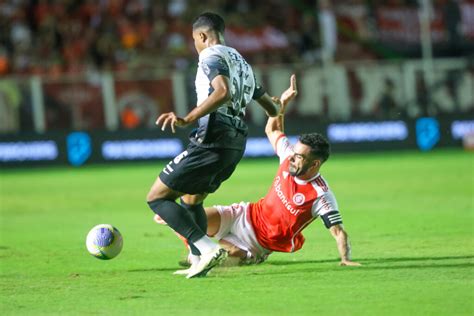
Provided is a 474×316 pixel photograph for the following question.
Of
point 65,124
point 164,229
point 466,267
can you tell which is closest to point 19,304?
point 466,267

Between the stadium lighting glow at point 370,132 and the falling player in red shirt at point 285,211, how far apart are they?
55.8 feet

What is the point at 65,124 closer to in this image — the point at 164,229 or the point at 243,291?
the point at 164,229

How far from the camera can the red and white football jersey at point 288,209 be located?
959 cm

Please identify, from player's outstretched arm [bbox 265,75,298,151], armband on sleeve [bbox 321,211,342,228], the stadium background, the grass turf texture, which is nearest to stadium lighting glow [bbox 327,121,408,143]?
the stadium background

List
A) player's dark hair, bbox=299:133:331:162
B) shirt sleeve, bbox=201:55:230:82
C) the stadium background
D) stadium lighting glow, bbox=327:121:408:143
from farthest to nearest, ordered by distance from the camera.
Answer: stadium lighting glow, bbox=327:121:408:143 < the stadium background < player's dark hair, bbox=299:133:331:162 < shirt sleeve, bbox=201:55:230:82

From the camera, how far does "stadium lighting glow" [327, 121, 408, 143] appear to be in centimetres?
2717

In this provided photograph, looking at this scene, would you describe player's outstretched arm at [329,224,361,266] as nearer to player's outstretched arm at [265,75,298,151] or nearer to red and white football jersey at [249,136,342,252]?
red and white football jersey at [249,136,342,252]

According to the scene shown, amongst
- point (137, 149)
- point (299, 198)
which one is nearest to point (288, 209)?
point (299, 198)

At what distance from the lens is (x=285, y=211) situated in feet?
31.9

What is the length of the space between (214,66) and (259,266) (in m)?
2.32

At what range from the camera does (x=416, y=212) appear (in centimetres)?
1467

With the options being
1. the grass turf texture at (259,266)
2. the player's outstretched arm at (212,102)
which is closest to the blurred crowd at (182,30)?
the grass turf texture at (259,266)

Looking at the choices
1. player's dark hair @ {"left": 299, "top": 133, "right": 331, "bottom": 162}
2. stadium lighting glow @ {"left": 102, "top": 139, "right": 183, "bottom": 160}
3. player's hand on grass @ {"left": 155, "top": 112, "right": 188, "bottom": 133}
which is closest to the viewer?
player's hand on grass @ {"left": 155, "top": 112, "right": 188, "bottom": 133}

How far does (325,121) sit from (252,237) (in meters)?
17.2
